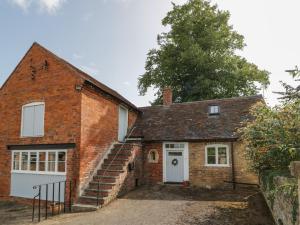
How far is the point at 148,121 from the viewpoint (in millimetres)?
19297

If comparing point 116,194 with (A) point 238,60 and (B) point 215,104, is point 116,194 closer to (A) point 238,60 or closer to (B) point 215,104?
(B) point 215,104

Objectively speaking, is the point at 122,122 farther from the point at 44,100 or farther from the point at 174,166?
the point at 44,100

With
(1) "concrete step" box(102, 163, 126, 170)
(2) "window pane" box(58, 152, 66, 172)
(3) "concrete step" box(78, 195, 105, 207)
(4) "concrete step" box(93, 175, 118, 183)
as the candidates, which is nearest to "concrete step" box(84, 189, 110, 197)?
(3) "concrete step" box(78, 195, 105, 207)

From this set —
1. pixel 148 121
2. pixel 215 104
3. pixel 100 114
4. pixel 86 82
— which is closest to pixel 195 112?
pixel 215 104

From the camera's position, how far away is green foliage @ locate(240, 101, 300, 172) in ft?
24.1

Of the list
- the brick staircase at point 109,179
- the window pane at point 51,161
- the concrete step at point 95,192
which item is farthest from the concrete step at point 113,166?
the window pane at point 51,161

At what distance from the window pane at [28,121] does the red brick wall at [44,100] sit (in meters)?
0.36

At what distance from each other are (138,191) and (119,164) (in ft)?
6.34

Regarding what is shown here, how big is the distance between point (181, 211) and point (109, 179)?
4.42 meters

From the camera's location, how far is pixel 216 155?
15516 mm

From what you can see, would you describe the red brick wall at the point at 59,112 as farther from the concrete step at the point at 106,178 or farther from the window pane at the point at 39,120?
the concrete step at the point at 106,178

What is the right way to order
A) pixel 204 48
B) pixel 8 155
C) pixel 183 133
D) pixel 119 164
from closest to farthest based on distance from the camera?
pixel 119 164 < pixel 8 155 < pixel 183 133 < pixel 204 48

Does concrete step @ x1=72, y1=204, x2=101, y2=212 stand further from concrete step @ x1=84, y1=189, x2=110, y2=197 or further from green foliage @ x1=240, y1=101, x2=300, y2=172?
green foliage @ x1=240, y1=101, x2=300, y2=172

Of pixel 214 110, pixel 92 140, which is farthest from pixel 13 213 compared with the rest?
pixel 214 110
